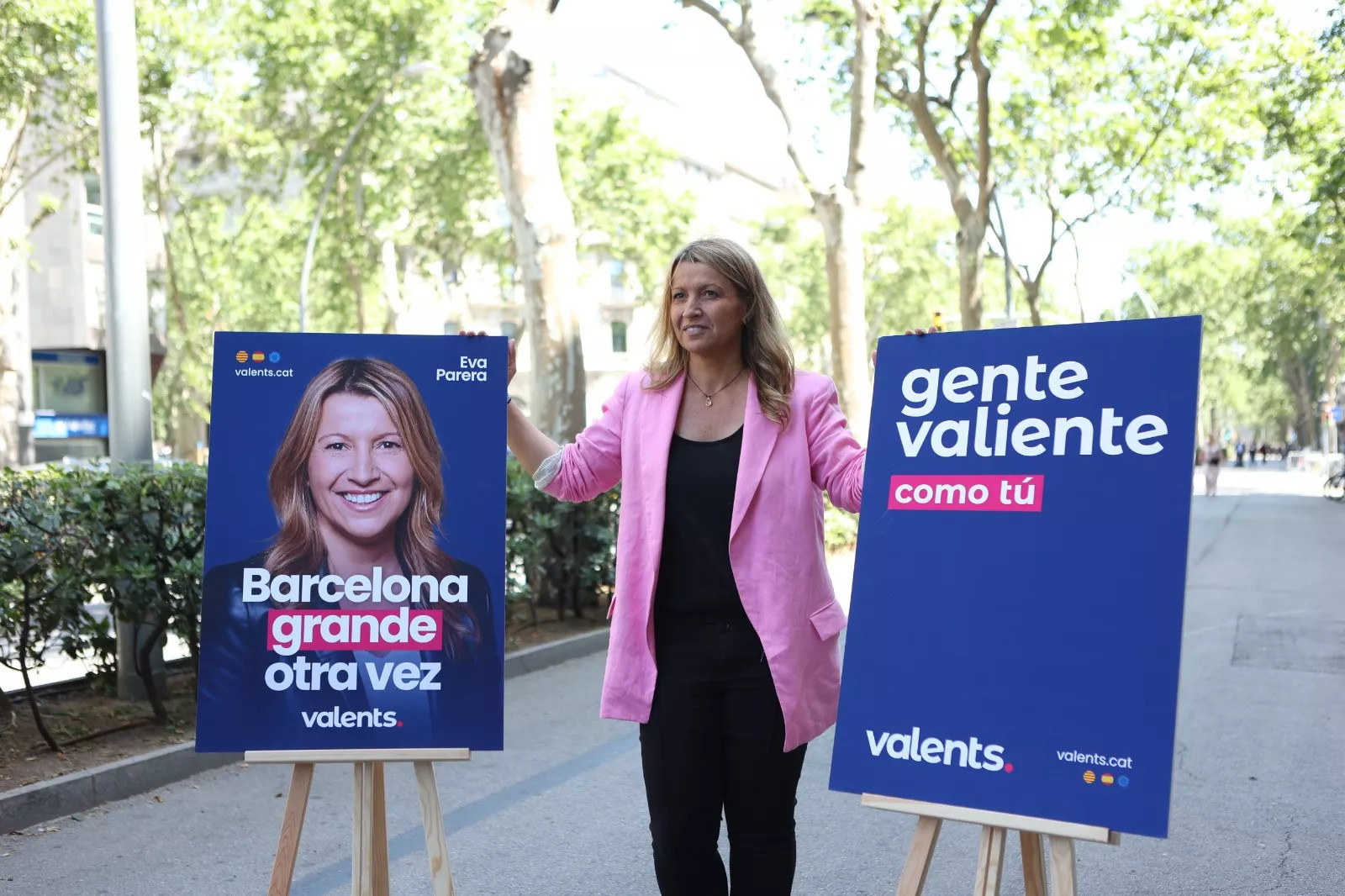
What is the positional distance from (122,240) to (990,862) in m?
6.22

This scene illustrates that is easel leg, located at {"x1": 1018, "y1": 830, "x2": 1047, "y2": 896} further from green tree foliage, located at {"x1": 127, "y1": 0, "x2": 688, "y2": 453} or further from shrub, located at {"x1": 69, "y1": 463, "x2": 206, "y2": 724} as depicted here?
green tree foliage, located at {"x1": 127, "y1": 0, "x2": 688, "y2": 453}

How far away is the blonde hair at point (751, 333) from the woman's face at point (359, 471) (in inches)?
29.2

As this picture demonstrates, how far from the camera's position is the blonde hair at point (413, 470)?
359 cm

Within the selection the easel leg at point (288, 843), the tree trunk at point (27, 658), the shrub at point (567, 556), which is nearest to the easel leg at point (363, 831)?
the easel leg at point (288, 843)

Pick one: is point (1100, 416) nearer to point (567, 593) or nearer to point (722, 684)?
point (722, 684)

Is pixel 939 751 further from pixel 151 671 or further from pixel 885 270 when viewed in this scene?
pixel 885 270

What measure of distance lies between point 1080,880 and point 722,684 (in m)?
2.45

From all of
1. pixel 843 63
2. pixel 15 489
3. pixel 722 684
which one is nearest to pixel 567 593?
pixel 15 489

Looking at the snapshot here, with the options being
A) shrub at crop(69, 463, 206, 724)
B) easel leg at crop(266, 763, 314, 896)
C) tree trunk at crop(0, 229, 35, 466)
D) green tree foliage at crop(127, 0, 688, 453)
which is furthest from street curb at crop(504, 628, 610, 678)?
tree trunk at crop(0, 229, 35, 466)

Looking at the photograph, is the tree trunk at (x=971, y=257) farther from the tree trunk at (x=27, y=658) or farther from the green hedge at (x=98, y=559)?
the tree trunk at (x=27, y=658)

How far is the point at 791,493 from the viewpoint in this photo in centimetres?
325

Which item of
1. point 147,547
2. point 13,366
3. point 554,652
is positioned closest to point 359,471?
point 147,547

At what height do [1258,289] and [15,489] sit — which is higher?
[1258,289]

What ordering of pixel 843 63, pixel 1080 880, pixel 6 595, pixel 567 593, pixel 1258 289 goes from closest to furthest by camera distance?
pixel 1080 880
pixel 6 595
pixel 567 593
pixel 843 63
pixel 1258 289
